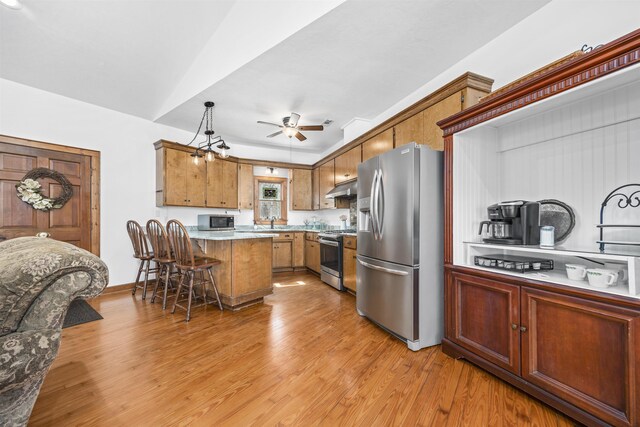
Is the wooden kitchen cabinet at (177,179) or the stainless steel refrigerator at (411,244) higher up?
the wooden kitchen cabinet at (177,179)

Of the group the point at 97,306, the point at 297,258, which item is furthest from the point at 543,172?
the point at 97,306

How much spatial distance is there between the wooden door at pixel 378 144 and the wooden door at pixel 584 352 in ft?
7.58

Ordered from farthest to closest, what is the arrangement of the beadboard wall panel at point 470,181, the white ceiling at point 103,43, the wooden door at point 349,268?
1. the wooden door at point 349,268
2. the white ceiling at point 103,43
3. the beadboard wall panel at point 470,181

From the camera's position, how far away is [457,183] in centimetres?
217

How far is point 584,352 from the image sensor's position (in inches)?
55.6

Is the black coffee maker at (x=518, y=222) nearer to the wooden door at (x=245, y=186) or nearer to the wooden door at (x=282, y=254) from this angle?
the wooden door at (x=282, y=254)

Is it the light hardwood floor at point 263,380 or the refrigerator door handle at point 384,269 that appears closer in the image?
the light hardwood floor at point 263,380

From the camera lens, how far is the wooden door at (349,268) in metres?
3.71

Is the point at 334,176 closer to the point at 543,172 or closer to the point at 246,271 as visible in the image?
the point at 246,271

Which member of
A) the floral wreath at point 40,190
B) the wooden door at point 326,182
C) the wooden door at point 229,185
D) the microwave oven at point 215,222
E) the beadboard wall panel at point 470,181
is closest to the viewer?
the beadboard wall panel at point 470,181

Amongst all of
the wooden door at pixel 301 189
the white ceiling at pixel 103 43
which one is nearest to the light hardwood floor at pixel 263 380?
the white ceiling at pixel 103 43

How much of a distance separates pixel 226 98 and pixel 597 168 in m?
3.83

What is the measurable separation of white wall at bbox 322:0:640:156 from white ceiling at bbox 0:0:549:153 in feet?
0.33

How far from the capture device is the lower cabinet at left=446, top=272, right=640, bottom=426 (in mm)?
1271
